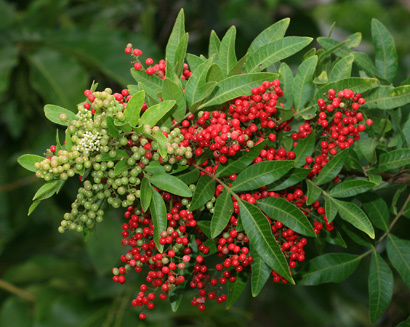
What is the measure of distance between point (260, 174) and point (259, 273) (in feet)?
0.58

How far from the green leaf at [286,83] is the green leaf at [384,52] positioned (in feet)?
0.69

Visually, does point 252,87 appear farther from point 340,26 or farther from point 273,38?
point 340,26

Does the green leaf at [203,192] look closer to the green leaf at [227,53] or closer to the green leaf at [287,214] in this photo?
the green leaf at [287,214]

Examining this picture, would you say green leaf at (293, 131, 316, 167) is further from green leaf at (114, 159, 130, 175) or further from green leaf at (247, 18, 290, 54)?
green leaf at (114, 159, 130, 175)

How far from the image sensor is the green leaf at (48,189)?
0.74 m

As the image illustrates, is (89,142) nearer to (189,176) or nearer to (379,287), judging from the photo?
(189,176)

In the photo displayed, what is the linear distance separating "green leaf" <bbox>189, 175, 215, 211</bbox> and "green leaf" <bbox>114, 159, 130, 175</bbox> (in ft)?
0.40

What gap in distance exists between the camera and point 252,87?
0.76m

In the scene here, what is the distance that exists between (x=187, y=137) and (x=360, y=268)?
184cm

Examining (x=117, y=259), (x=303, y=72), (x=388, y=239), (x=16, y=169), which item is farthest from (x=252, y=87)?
(x=16, y=169)

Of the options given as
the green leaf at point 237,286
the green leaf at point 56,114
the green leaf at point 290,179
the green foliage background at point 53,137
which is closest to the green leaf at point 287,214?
the green leaf at point 290,179

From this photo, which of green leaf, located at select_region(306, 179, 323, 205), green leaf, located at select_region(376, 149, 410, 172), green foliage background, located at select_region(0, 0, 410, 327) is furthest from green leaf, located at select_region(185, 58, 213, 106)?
green foliage background, located at select_region(0, 0, 410, 327)

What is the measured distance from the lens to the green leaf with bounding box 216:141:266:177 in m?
0.77

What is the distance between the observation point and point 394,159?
834 mm
